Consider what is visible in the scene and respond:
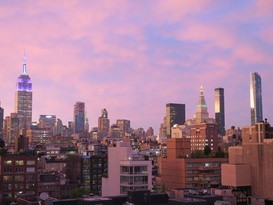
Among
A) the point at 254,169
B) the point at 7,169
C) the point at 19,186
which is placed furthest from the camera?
the point at 7,169

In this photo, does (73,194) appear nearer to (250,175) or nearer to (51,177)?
(51,177)

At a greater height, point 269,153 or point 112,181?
point 269,153

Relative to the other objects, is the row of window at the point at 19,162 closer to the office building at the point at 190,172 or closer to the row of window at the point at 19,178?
the row of window at the point at 19,178

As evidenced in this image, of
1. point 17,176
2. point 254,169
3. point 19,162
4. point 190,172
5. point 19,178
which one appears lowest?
point 19,178

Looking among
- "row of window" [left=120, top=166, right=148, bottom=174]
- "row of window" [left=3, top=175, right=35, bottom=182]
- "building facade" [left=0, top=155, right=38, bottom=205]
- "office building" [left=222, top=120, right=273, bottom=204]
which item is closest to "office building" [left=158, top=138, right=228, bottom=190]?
"office building" [left=222, top=120, right=273, bottom=204]

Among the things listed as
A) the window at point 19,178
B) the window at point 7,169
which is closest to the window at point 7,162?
the window at point 7,169

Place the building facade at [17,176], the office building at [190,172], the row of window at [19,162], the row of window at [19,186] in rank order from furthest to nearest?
the office building at [190,172] → the row of window at [19,162] → the building facade at [17,176] → the row of window at [19,186]

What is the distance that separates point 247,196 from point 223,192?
17691 mm

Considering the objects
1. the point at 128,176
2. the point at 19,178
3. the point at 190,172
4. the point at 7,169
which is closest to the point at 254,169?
the point at 128,176

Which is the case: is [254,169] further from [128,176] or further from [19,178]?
[19,178]

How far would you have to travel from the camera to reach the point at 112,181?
365ft

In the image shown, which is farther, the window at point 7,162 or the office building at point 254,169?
the window at point 7,162

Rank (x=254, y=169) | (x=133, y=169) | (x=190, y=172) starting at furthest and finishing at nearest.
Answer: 1. (x=190, y=172)
2. (x=254, y=169)
3. (x=133, y=169)

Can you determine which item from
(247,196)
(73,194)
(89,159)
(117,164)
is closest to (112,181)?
(117,164)
